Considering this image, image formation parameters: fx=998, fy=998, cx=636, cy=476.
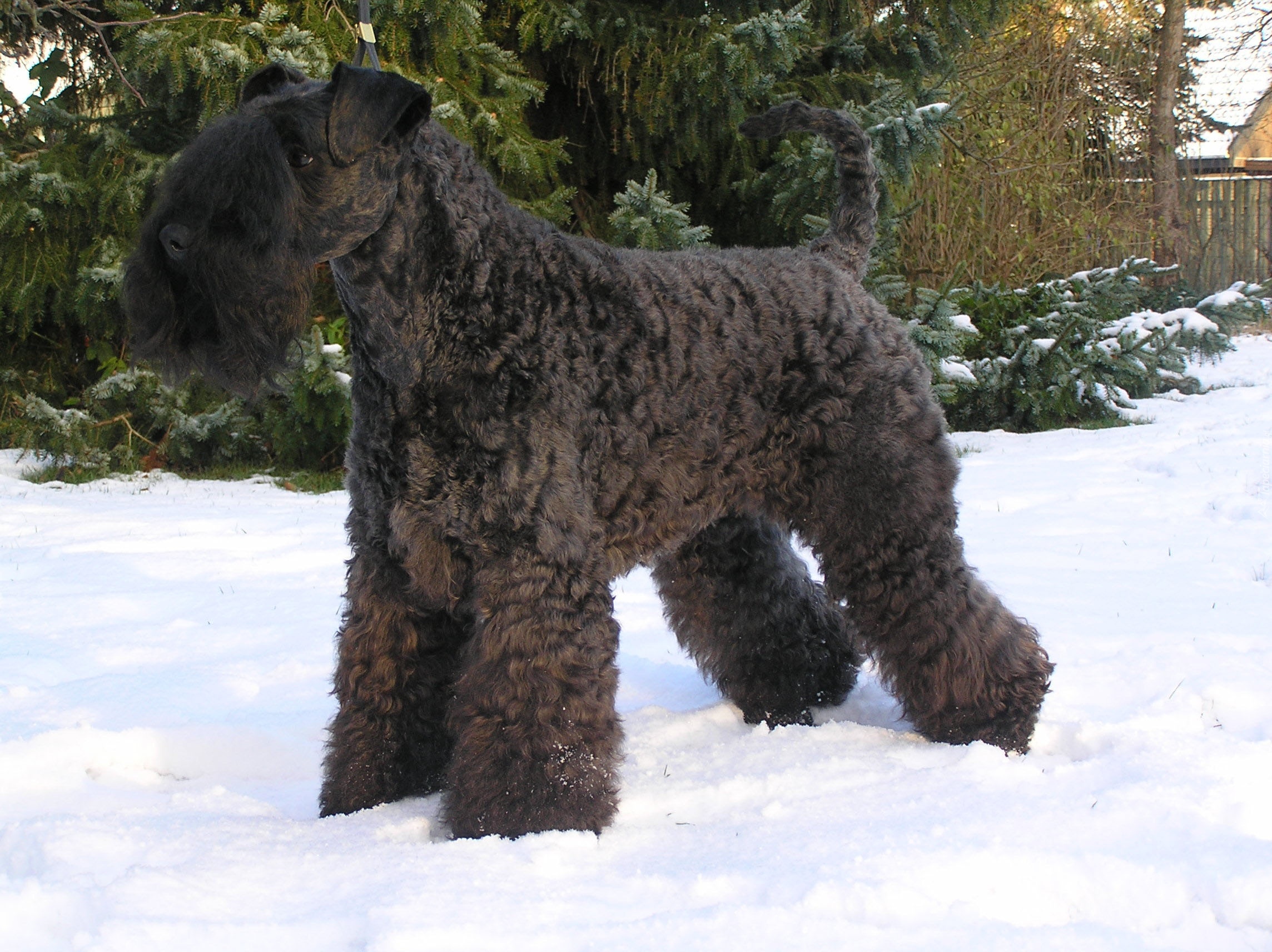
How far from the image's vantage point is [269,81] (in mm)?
2217

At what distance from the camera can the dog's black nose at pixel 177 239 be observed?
1.85 m

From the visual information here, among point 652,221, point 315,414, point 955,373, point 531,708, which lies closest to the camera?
point 531,708

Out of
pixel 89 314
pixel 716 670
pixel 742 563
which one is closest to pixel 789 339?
pixel 742 563

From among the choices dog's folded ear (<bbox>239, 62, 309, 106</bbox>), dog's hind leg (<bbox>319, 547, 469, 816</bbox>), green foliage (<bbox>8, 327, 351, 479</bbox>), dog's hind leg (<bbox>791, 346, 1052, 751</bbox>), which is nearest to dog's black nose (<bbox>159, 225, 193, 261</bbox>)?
dog's folded ear (<bbox>239, 62, 309, 106</bbox>)

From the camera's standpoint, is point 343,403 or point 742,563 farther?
point 343,403

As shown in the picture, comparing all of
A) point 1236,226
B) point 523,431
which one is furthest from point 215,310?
point 1236,226

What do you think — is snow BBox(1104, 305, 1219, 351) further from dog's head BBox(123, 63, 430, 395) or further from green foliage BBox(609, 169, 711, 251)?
dog's head BBox(123, 63, 430, 395)

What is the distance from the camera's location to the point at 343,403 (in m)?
5.71

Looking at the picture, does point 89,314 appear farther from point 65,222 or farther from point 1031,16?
point 1031,16

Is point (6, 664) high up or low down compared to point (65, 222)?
down

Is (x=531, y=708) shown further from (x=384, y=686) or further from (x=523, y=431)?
(x=523, y=431)

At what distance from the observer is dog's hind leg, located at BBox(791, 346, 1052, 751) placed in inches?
96.8

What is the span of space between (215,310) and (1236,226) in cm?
1523

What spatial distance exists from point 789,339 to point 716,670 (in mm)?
1011
